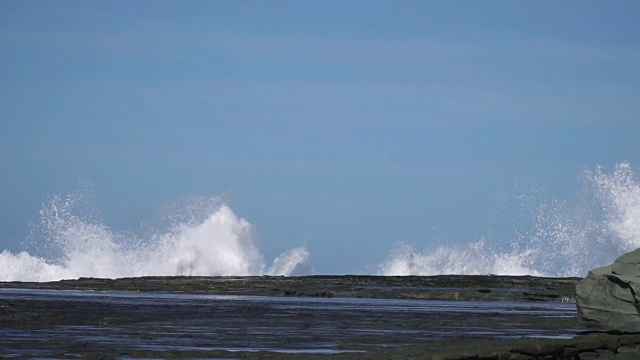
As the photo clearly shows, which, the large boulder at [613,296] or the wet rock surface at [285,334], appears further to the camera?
the large boulder at [613,296]

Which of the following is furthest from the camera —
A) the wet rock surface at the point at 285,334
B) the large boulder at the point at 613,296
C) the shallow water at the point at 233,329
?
the large boulder at the point at 613,296

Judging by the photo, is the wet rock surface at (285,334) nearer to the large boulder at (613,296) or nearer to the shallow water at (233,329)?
the shallow water at (233,329)

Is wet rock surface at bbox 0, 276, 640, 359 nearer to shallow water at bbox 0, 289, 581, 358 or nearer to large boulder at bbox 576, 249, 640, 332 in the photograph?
shallow water at bbox 0, 289, 581, 358

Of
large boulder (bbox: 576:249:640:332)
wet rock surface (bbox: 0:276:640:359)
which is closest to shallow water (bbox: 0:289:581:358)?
wet rock surface (bbox: 0:276:640:359)

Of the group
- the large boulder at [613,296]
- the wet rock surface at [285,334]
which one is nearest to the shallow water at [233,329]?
the wet rock surface at [285,334]

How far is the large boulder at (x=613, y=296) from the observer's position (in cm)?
3109

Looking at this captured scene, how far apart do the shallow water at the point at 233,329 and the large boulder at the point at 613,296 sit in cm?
88

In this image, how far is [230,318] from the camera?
1551 inches

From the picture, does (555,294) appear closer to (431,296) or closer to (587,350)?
(431,296)

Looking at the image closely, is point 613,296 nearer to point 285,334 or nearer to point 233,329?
point 285,334

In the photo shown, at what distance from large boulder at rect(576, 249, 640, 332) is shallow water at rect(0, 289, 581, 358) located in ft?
2.90

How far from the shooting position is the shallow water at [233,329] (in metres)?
25.6

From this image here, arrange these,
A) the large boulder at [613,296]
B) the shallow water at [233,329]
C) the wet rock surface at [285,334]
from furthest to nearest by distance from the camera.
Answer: the large boulder at [613,296], the shallow water at [233,329], the wet rock surface at [285,334]

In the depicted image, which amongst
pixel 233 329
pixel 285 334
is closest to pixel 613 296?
pixel 285 334
